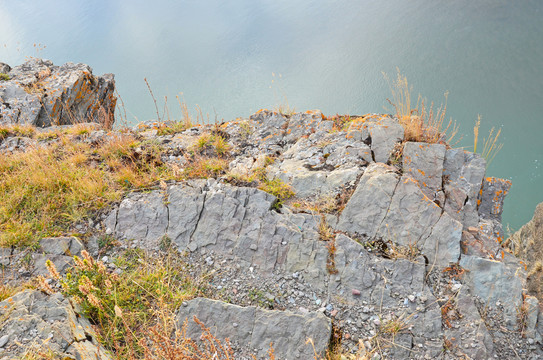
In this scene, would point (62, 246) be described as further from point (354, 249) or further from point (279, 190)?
point (354, 249)

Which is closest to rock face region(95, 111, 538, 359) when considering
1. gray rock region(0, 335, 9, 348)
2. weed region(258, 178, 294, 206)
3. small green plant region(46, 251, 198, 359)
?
weed region(258, 178, 294, 206)

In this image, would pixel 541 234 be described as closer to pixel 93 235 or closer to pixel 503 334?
pixel 503 334

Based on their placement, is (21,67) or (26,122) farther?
(21,67)

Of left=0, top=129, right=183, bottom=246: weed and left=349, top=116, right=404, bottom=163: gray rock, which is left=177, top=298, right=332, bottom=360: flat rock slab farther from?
left=349, top=116, right=404, bottom=163: gray rock

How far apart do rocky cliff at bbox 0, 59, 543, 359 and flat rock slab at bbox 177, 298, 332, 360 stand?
0.01 meters

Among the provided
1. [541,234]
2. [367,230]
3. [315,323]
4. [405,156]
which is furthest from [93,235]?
[541,234]

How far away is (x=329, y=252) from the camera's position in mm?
4172

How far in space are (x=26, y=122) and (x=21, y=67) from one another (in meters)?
3.29

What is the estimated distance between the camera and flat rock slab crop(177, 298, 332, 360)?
3.39m

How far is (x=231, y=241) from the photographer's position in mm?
4457

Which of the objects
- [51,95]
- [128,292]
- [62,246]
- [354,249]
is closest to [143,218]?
[62,246]

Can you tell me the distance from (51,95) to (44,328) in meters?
7.83

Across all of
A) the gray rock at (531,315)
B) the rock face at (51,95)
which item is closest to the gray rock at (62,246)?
the rock face at (51,95)

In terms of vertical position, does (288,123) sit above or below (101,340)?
above
